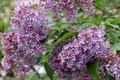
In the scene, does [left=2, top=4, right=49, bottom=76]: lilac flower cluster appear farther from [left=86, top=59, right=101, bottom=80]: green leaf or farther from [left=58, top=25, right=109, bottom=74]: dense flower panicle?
[left=86, top=59, right=101, bottom=80]: green leaf

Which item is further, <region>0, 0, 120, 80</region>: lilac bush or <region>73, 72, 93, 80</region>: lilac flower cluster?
<region>73, 72, 93, 80</region>: lilac flower cluster

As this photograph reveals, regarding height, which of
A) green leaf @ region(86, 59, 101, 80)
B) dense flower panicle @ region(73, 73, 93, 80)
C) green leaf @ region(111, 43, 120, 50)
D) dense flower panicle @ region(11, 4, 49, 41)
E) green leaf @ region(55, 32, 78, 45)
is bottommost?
dense flower panicle @ region(73, 73, 93, 80)

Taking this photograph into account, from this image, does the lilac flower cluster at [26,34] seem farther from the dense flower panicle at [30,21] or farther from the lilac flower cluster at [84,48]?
the lilac flower cluster at [84,48]

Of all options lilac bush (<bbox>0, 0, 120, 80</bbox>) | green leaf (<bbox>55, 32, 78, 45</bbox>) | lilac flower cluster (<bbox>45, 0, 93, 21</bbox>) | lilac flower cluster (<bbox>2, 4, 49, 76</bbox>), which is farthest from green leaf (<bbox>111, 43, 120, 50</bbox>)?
lilac flower cluster (<bbox>2, 4, 49, 76</bbox>)

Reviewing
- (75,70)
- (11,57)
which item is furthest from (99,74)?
(11,57)

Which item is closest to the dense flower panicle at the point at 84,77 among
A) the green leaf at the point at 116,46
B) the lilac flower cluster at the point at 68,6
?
the green leaf at the point at 116,46

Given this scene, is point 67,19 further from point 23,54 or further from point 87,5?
point 23,54
